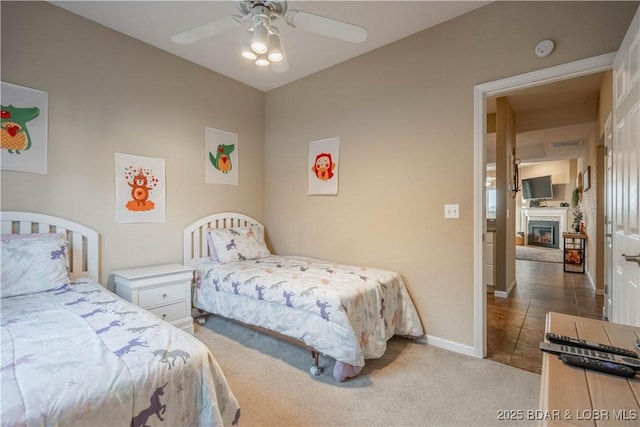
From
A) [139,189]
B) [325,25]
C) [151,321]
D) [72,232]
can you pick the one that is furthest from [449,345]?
[72,232]

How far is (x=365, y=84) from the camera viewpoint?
3.04m

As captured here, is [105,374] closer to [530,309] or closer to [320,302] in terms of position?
[320,302]

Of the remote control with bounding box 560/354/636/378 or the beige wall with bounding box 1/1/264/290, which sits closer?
the remote control with bounding box 560/354/636/378

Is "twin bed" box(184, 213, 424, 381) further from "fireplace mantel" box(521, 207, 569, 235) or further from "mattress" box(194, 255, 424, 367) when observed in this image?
"fireplace mantel" box(521, 207, 569, 235)

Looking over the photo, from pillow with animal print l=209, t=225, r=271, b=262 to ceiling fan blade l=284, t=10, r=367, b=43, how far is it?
2192mm

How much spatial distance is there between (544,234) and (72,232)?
1181cm

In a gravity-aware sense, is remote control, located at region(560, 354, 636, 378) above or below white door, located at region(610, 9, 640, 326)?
below

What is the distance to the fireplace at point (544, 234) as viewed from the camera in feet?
30.8

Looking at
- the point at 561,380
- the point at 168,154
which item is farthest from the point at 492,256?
the point at 168,154

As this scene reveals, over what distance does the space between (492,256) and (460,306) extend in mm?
2265

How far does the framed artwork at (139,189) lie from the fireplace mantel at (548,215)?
36.0 ft

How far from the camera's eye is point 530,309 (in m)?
3.58

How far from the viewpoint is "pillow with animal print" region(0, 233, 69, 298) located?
1.86m

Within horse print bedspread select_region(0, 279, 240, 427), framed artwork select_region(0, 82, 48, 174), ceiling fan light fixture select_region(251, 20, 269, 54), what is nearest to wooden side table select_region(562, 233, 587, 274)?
ceiling fan light fixture select_region(251, 20, 269, 54)
